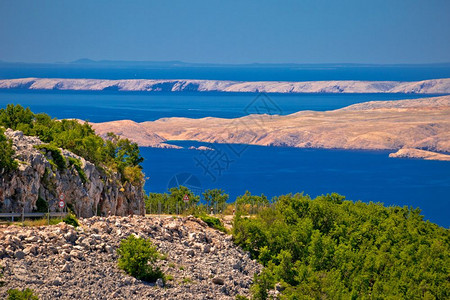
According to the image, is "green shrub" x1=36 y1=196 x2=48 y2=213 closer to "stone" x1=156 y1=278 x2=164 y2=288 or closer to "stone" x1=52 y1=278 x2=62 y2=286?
"stone" x1=156 y1=278 x2=164 y2=288

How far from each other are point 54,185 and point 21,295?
551 inches

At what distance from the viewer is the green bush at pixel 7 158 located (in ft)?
109

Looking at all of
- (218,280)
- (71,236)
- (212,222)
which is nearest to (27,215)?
(71,236)

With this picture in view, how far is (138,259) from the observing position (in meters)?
27.4

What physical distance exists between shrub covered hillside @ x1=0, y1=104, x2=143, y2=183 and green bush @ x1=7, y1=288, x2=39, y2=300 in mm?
A: 15126

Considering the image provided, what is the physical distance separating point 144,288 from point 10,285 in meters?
5.08

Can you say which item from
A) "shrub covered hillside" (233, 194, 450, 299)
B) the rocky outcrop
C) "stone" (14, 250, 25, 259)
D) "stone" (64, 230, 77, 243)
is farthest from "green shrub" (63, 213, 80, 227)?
"shrub covered hillside" (233, 194, 450, 299)

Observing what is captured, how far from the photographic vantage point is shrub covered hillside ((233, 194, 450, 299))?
31.7m

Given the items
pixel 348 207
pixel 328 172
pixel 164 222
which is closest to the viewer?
pixel 164 222

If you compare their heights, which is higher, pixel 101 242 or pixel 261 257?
pixel 101 242

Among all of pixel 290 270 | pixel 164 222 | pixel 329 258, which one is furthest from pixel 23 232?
pixel 329 258

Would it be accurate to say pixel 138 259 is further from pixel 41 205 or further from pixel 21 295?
pixel 41 205

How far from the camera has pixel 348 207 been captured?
49.4 m

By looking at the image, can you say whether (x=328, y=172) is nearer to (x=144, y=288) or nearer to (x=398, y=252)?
(x=398, y=252)
